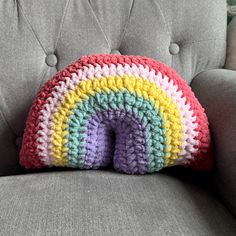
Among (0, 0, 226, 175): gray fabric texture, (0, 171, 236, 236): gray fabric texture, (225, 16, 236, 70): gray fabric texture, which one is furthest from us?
(225, 16, 236, 70): gray fabric texture

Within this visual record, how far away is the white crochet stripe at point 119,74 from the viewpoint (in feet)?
2.51

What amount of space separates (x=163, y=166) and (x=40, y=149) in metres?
0.28

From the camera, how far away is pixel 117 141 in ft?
2.62

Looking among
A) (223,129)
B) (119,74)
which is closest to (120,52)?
(119,74)

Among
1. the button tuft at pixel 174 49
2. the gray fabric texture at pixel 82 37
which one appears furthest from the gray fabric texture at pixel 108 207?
the button tuft at pixel 174 49

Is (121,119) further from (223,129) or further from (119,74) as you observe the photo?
(223,129)

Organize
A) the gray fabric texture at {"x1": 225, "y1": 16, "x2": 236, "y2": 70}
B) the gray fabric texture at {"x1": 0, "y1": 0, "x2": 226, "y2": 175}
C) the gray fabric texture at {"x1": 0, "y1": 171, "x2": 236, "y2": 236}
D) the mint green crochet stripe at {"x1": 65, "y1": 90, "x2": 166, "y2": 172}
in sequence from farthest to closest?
1. the gray fabric texture at {"x1": 225, "y1": 16, "x2": 236, "y2": 70}
2. the gray fabric texture at {"x1": 0, "y1": 0, "x2": 226, "y2": 175}
3. the mint green crochet stripe at {"x1": 65, "y1": 90, "x2": 166, "y2": 172}
4. the gray fabric texture at {"x1": 0, "y1": 171, "x2": 236, "y2": 236}

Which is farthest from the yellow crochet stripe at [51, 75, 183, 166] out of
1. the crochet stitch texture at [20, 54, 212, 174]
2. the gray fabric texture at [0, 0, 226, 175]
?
the gray fabric texture at [0, 0, 226, 175]

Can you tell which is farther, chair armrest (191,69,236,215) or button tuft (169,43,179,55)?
button tuft (169,43,179,55)

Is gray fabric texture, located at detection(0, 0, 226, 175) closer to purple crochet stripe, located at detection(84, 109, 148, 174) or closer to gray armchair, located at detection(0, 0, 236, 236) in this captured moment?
gray armchair, located at detection(0, 0, 236, 236)

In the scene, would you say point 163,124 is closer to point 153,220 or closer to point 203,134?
point 203,134

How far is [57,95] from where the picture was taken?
2.57 ft

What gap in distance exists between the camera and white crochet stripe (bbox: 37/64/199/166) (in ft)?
2.51

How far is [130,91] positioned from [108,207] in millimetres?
242
